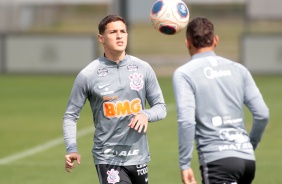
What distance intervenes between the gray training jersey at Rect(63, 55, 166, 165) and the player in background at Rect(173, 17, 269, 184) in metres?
1.34

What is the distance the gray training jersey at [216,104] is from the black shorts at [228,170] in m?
0.05

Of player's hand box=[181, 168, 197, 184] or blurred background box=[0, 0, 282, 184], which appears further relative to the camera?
blurred background box=[0, 0, 282, 184]

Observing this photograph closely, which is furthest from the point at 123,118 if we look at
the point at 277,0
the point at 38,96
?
the point at 277,0

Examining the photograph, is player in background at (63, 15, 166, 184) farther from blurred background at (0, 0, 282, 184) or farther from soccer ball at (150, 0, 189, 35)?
blurred background at (0, 0, 282, 184)

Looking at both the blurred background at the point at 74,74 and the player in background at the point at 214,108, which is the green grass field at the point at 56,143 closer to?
the blurred background at the point at 74,74

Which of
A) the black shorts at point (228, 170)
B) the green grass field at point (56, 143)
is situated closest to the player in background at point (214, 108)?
the black shorts at point (228, 170)

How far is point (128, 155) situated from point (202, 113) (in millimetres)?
1508

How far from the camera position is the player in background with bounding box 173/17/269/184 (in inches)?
297

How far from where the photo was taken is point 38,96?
2684 centimetres

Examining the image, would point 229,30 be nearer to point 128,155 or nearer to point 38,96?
point 38,96

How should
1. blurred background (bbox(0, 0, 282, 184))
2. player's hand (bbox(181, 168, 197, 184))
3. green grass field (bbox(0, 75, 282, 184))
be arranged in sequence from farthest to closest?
blurred background (bbox(0, 0, 282, 184))
green grass field (bbox(0, 75, 282, 184))
player's hand (bbox(181, 168, 197, 184))

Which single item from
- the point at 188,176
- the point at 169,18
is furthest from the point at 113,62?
the point at 188,176

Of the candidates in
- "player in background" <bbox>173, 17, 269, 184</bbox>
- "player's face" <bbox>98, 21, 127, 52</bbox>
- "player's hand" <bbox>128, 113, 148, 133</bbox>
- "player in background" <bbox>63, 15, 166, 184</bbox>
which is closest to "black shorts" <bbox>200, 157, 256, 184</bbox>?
"player in background" <bbox>173, 17, 269, 184</bbox>

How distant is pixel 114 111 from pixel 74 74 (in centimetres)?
2635
